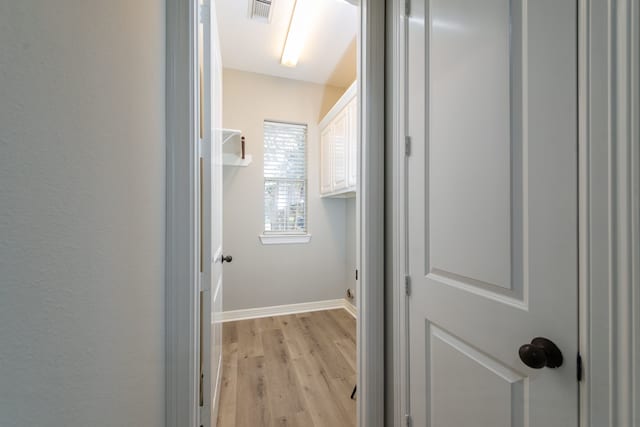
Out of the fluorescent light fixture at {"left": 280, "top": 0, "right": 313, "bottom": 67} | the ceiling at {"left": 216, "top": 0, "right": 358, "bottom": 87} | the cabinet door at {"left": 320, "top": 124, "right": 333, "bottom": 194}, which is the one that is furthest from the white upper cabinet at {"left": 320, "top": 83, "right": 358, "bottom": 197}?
the fluorescent light fixture at {"left": 280, "top": 0, "right": 313, "bottom": 67}

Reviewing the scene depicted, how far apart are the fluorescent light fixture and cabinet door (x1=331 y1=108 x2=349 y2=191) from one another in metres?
0.76

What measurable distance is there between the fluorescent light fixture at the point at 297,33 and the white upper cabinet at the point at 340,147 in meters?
0.64

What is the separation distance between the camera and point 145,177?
2.36ft

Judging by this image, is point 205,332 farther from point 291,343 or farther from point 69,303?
point 291,343

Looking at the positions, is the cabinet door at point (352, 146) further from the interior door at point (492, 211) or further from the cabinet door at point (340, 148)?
the interior door at point (492, 211)

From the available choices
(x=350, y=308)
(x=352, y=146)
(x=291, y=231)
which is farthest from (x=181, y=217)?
(x=350, y=308)

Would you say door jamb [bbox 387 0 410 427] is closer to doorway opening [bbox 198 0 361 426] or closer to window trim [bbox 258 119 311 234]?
doorway opening [bbox 198 0 361 426]

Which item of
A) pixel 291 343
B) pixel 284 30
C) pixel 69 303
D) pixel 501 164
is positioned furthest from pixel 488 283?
pixel 284 30

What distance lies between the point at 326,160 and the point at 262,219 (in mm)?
1049

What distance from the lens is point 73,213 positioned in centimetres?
39

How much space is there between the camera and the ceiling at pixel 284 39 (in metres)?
2.09

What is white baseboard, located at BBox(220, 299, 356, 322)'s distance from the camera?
297 centimetres

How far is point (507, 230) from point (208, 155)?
122 cm

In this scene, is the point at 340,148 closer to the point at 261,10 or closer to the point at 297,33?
the point at 297,33
